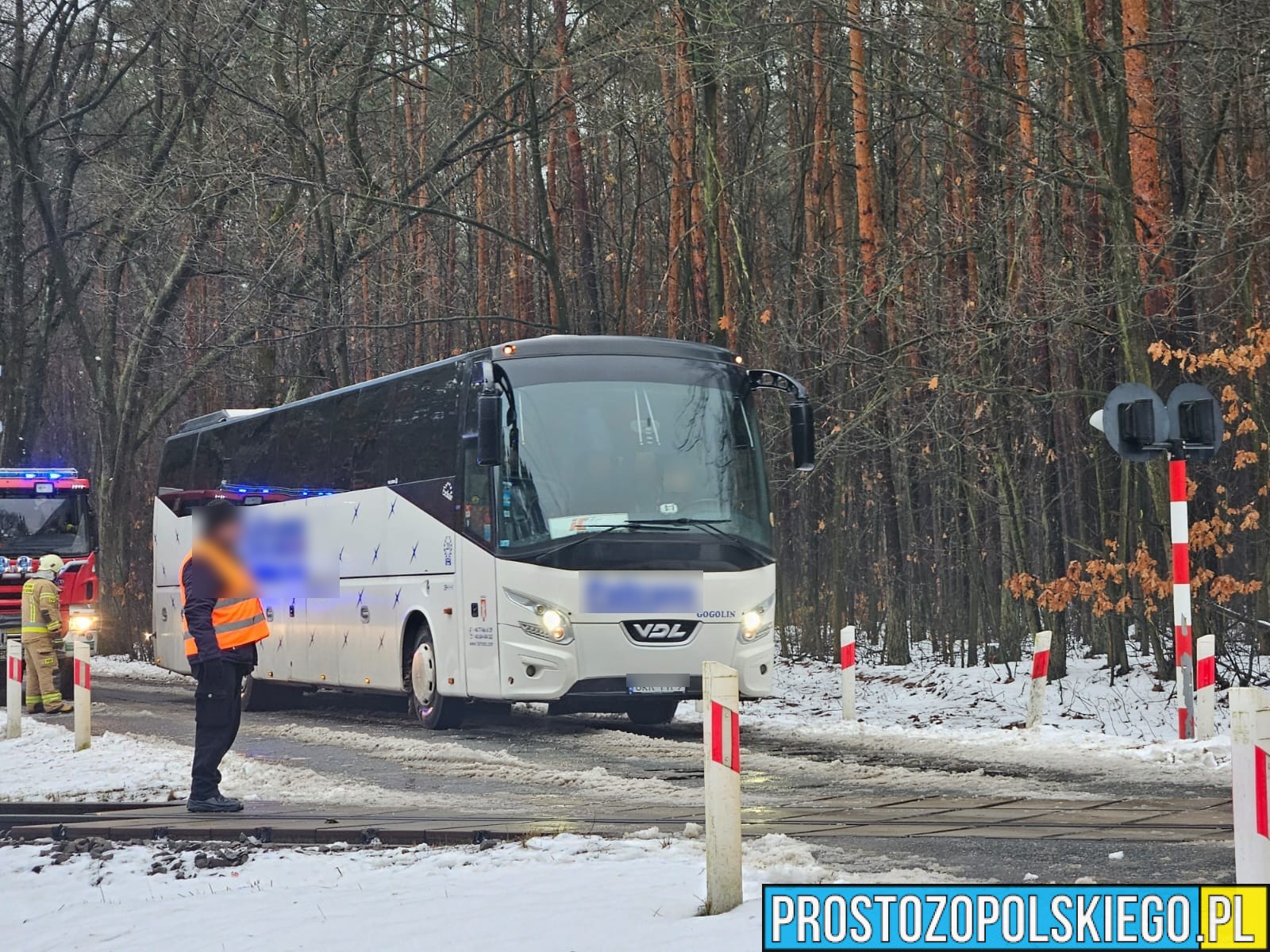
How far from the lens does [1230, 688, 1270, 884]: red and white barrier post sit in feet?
17.6

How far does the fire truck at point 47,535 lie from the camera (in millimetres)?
26578

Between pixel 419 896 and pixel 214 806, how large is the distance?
3.74m

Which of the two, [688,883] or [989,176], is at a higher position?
[989,176]

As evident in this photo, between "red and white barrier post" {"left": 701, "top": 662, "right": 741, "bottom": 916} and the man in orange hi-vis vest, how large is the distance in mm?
4786

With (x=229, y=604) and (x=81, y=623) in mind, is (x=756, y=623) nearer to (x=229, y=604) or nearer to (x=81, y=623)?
(x=229, y=604)

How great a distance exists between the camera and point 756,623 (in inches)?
636

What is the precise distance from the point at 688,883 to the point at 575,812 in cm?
303

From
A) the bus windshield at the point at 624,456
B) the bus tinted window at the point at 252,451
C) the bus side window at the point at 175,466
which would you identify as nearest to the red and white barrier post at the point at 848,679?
the bus windshield at the point at 624,456

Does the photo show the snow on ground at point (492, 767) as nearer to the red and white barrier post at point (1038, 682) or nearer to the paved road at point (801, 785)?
the paved road at point (801, 785)

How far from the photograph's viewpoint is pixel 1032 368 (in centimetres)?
2278

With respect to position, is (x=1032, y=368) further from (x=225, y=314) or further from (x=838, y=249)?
(x=225, y=314)

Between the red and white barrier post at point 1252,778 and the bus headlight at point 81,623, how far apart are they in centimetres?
1617

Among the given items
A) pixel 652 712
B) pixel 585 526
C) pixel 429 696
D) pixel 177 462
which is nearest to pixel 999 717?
pixel 652 712

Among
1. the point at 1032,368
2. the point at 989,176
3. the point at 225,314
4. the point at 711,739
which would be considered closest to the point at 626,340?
the point at 989,176
